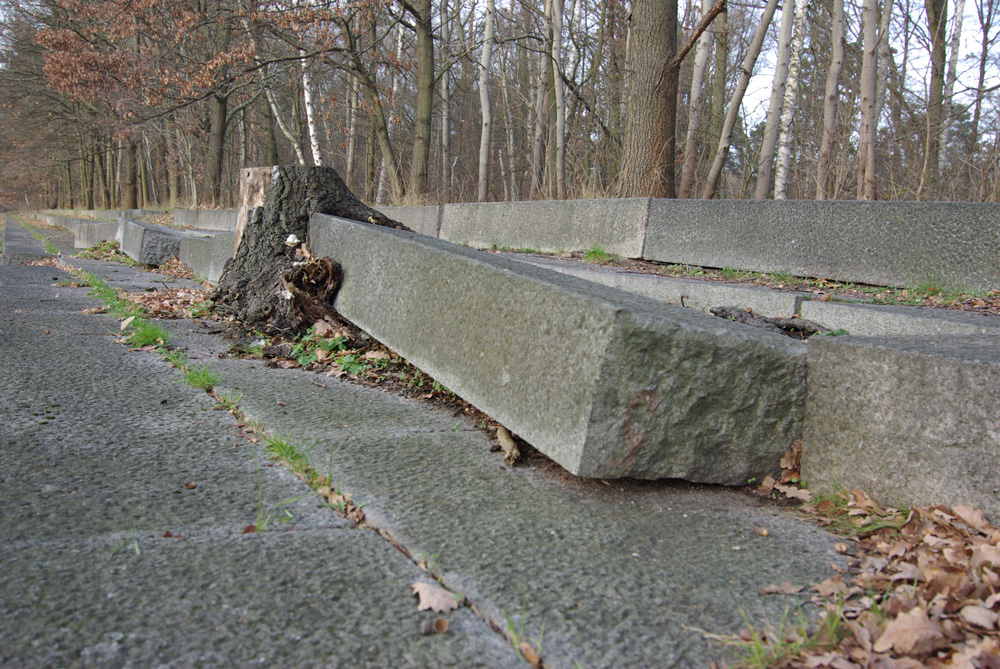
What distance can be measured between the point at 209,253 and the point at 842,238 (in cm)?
525

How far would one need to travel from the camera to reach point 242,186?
4184 mm

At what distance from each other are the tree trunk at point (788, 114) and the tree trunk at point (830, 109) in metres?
1.44

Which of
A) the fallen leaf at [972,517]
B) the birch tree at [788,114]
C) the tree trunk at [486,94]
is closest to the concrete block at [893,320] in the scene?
the fallen leaf at [972,517]

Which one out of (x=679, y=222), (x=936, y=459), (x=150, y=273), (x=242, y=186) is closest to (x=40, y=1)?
(x=150, y=273)

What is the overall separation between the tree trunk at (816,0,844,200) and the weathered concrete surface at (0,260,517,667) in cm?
568

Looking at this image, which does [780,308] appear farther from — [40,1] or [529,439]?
[40,1]

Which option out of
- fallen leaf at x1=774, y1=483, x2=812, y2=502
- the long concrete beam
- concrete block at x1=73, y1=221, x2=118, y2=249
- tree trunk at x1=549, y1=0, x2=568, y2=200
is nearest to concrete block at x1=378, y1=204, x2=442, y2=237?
tree trunk at x1=549, y1=0, x2=568, y2=200

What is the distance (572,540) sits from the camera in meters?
1.51

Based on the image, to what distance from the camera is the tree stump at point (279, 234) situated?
3.60 m

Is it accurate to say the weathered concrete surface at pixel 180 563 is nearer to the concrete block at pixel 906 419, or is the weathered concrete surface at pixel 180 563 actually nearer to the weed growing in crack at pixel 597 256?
the concrete block at pixel 906 419

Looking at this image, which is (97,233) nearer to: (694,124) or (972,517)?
(694,124)

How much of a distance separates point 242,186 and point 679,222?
324 centimetres

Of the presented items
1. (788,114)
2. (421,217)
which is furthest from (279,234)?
(788,114)

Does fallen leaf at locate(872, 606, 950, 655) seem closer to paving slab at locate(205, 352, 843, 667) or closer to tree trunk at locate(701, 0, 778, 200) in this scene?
paving slab at locate(205, 352, 843, 667)
